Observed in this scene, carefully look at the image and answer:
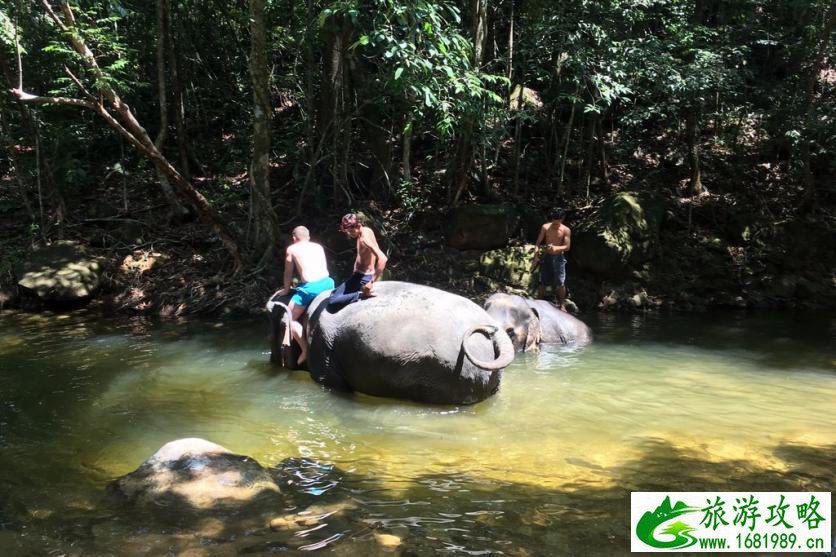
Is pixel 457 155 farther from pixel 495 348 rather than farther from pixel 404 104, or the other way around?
pixel 495 348

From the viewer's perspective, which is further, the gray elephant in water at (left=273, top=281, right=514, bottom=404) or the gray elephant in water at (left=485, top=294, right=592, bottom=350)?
the gray elephant in water at (left=485, top=294, right=592, bottom=350)

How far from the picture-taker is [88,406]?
5.66 metres

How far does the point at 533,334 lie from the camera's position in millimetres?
7785

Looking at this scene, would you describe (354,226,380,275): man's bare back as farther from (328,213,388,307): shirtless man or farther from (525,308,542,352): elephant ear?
(525,308,542,352): elephant ear

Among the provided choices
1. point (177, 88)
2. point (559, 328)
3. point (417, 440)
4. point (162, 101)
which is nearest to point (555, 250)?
point (559, 328)

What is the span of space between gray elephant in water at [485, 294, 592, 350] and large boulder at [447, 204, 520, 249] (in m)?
3.57

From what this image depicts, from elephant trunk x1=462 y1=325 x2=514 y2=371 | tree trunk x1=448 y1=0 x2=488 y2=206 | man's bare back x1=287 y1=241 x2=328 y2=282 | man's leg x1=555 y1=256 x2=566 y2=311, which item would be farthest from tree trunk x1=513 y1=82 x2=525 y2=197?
elephant trunk x1=462 y1=325 x2=514 y2=371

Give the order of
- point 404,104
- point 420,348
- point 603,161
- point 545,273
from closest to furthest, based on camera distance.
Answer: point 420,348
point 545,273
point 404,104
point 603,161

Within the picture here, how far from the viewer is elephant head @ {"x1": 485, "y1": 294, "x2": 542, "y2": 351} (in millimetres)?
7703

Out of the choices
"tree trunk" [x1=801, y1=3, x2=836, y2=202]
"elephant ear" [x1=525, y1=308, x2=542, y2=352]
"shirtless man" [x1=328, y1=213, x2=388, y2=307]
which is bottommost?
"elephant ear" [x1=525, y1=308, x2=542, y2=352]

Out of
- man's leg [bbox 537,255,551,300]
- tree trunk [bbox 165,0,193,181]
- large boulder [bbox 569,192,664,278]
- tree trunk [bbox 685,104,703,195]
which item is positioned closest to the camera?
man's leg [bbox 537,255,551,300]

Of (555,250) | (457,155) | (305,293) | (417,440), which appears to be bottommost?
(417,440)

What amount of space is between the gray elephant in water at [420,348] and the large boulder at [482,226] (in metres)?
6.02

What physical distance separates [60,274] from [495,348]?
352 inches
